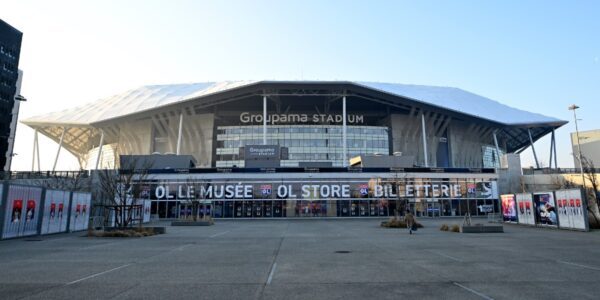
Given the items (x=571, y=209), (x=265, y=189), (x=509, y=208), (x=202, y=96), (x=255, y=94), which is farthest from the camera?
(x=255, y=94)

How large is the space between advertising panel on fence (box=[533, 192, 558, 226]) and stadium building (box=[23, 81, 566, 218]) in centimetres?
2661

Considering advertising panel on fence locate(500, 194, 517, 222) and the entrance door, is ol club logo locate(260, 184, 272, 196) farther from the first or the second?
advertising panel on fence locate(500, 194, 517, 222)

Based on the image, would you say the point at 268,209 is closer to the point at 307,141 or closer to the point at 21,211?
the point at 307,141

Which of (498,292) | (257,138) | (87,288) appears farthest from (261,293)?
(257,138)

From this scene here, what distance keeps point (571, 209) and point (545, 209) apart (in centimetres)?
261

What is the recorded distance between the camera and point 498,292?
24.3ft

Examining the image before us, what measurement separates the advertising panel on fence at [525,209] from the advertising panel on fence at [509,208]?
2.05ft

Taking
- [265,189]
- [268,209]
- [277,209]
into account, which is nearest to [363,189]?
[277,209]

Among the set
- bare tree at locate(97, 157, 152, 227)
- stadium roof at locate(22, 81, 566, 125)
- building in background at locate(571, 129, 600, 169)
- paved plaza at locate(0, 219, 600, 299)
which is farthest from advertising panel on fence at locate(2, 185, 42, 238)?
building in background at locate(571, 129, 600, 169)

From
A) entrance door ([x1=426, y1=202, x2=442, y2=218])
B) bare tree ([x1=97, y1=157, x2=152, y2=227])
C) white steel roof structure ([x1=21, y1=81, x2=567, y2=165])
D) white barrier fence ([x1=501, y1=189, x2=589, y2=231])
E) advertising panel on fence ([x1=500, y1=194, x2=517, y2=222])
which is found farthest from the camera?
white steel roof structure ([x1=21, y1=81, x2=567, y2=165])

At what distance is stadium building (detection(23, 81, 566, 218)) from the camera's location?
184 feet

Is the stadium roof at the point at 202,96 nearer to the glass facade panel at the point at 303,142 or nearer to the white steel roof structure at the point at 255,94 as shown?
the white steel roof structure at the point at 255,94

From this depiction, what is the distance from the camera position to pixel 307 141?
262ft

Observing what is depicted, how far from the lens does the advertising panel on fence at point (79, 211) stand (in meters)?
28.0
